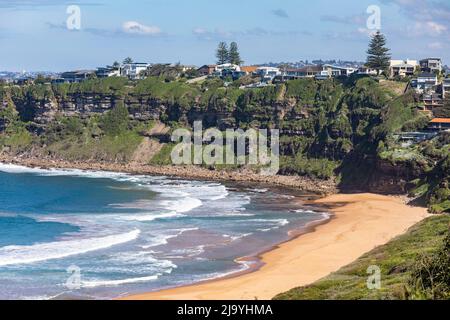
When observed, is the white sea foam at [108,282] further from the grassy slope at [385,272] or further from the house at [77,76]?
the house at [77,76]

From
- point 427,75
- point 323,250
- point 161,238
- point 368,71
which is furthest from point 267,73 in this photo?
point 323,250

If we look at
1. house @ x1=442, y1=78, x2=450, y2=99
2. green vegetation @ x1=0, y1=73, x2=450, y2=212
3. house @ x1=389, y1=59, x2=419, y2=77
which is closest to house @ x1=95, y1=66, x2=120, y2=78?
green vegetation @ x1=0, y1=73, x2=450, y2=212

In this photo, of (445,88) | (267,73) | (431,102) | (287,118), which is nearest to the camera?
(431,102)

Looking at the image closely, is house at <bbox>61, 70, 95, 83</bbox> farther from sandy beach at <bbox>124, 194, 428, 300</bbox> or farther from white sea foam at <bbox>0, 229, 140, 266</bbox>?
white sea foam at <bbox>0, 229, 140, 266</bbox>

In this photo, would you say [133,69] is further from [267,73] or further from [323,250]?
[323,250]

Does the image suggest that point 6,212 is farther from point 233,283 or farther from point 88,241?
point 233,283

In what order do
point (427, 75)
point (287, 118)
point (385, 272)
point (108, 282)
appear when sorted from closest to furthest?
point (385, 272) < point (108, 282) < point (427, 75) < point (287, 118)
